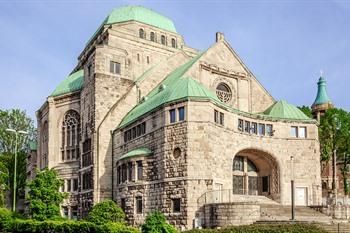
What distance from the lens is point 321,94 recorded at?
80.8 m

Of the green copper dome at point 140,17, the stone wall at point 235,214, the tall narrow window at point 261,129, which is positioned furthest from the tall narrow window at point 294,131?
the green copper dome at point 140,17

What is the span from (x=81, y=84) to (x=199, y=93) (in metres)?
21.7

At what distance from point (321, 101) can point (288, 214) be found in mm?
48282

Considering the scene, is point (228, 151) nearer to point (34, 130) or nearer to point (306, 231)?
point (306, 231)

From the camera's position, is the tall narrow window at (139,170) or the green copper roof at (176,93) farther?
the tall narrow window at (139,170)

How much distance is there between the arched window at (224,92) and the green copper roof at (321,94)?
38957 millimetres

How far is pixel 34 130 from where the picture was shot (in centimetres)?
6912

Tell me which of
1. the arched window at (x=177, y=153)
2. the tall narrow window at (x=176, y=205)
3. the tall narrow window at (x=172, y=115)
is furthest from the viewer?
the tall narrow window at (x=172, y=115)

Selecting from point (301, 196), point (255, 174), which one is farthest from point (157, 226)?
point (301, 196)

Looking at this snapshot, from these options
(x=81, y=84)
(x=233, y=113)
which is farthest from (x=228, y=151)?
(x=81, y=84)

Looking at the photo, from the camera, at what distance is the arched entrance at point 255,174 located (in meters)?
41.1

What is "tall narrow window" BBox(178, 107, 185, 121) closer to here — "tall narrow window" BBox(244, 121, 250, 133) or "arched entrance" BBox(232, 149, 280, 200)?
"tall narrow window" BBox(244, 121, 250, 133)

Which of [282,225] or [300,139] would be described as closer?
[282,225]

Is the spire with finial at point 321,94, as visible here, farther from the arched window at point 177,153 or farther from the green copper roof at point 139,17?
the arched window at point 177,153
